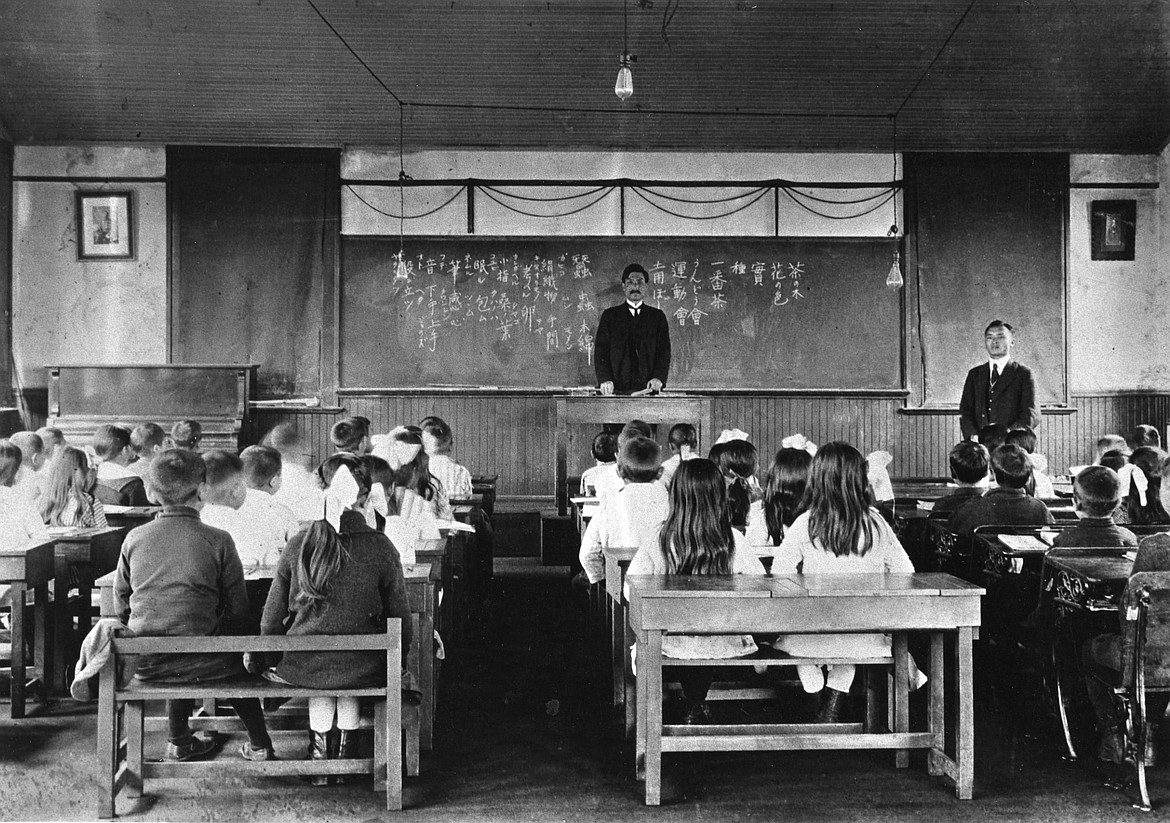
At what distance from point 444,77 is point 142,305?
312cm

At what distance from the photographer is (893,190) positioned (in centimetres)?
795

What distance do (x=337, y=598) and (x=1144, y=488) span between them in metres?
3.64

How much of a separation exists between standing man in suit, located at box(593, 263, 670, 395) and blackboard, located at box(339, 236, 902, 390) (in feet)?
2.39

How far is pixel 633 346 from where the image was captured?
23.6 ft

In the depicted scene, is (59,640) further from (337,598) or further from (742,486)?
(742,486)

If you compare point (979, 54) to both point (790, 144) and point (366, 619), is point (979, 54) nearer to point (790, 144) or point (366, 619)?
point (790, 144)

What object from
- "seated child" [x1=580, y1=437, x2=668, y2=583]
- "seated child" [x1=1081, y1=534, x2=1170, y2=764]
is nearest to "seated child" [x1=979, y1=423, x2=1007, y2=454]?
"seated child" [x1=1081, y1=534, x2=1170, y2=764]

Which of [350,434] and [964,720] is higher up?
[350,434]

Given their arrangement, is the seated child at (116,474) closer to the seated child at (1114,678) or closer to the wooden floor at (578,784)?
the wooden floor at (578,784)

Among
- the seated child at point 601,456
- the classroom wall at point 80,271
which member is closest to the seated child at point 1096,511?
the seated child at point 601,456

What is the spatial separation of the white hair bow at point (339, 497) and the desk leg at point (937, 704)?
1.80m

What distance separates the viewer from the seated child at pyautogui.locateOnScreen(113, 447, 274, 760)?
272cm

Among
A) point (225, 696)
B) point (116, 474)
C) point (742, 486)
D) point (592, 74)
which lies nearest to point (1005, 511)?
point (742, 486)

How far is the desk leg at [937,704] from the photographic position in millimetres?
2930
